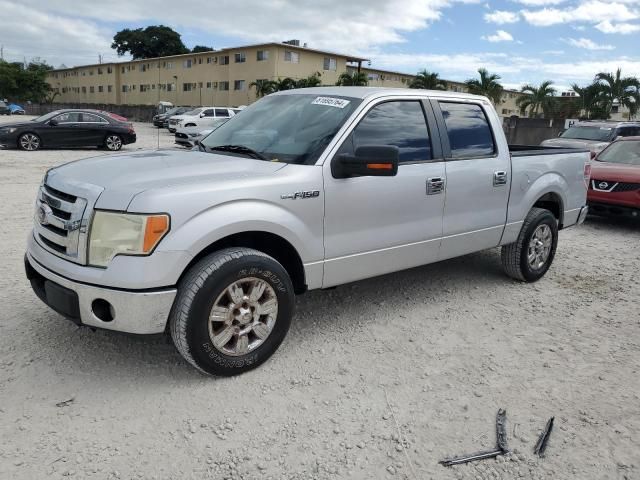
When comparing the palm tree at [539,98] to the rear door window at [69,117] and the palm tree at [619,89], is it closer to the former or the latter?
the palm tree at [619,89]

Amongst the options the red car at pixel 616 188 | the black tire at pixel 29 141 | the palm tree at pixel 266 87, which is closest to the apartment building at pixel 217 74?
the palm tree at pixel 266 87

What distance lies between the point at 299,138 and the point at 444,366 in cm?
187

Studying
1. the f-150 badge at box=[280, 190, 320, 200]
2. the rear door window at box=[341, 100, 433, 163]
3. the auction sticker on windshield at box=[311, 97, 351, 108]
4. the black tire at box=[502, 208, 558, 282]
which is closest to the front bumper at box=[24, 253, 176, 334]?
the f-150 badge at box=[280, 190, 320, 200]

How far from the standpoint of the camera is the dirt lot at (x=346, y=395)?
2.61 meters

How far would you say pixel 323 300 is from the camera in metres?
4.75

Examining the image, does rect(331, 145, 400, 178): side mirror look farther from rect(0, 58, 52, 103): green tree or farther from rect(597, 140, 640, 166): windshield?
rect(0, 58, 52, 103): green tree

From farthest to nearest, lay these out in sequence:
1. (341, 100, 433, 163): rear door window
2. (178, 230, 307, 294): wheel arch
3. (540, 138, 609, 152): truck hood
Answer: (540, 138, 609, 152): truck hood → (341, 100, 433, 163): rear door window → (178, 230, 307, 294): wheel arch

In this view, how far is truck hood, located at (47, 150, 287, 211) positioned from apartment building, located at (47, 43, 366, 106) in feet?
154

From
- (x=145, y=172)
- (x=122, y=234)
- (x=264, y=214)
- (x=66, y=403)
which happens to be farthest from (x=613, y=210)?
(x=66, y=403)

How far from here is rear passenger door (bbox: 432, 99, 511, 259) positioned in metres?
4.40

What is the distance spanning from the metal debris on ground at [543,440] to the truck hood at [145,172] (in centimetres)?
216

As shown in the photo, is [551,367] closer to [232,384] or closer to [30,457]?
[232,384]

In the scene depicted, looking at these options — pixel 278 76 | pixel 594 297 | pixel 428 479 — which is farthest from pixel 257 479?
pixel 278 76

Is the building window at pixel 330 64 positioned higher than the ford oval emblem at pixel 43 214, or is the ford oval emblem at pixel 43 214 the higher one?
the building window at pixel 330 64
